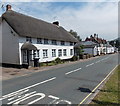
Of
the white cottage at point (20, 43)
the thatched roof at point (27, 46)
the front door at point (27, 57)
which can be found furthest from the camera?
the front door at point (27, 57)

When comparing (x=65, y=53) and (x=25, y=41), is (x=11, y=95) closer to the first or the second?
(x=25, y=41)

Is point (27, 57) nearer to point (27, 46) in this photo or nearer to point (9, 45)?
point (27, 46)

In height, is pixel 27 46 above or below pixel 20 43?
below

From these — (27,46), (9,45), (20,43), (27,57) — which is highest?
(20,43)

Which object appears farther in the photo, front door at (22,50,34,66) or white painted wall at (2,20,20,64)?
front door at (22,50,34,66)

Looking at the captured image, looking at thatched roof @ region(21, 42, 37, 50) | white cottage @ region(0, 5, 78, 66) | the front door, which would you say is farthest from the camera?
the front door

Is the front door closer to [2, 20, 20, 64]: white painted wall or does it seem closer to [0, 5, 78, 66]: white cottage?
[0, 5, 78, 66]: white cottage

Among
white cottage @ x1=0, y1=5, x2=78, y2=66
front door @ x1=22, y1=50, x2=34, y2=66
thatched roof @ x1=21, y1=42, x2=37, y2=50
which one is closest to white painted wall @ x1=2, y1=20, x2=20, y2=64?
white cottage @ x1=0, y1=5, x2=78, y2=66

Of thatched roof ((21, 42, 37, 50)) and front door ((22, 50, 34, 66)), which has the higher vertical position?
thatched roof ((21, 42, 37, 50))

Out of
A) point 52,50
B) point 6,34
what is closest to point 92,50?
point 52,50

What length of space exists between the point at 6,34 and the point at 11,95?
17.6m

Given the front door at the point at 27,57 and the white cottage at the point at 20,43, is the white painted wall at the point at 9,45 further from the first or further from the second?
the front door at the point at 27,57

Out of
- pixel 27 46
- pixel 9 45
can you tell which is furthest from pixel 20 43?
pixel 9 45

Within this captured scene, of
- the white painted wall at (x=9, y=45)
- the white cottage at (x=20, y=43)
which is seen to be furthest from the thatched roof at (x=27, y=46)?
the white painted wall at (x=9, y=45)
